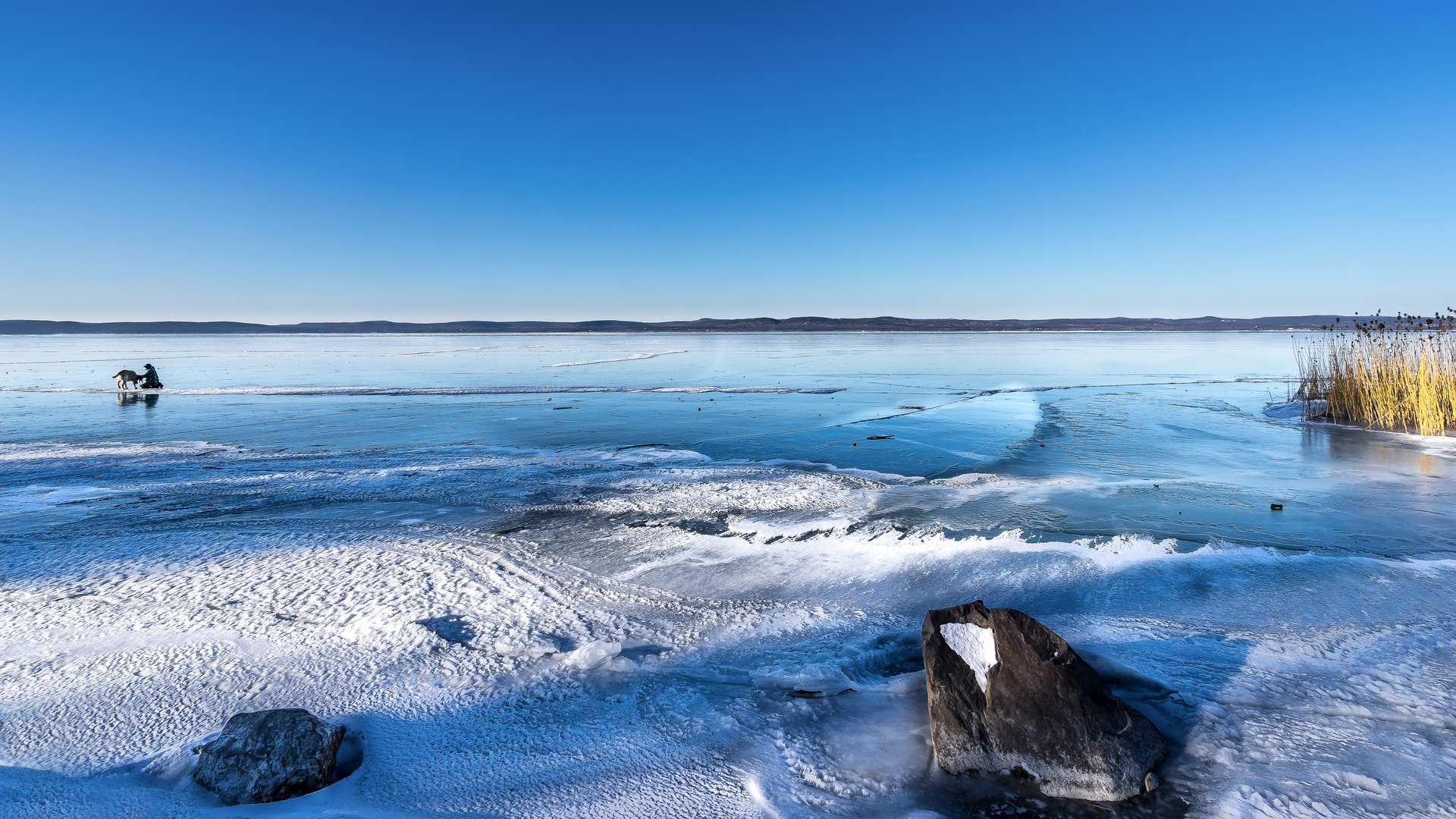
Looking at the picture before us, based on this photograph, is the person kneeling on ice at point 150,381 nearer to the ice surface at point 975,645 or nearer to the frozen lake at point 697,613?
the frozen lake at point 697,613

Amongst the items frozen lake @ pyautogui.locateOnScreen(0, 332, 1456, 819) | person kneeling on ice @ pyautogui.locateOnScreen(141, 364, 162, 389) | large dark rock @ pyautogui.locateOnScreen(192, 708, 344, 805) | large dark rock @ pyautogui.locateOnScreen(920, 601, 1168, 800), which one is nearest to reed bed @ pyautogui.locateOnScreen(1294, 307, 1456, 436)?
frozen lake @ pyautogui.locateOnScreen(0, 332, 1456, 819)

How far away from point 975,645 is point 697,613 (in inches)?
66.7

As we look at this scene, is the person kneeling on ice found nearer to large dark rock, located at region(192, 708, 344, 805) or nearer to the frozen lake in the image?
the frozen lake

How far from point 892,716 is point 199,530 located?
17.9 feet

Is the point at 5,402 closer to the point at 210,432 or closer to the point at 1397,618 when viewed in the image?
the point at 210,432

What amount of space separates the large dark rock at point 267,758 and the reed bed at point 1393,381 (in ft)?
44.5

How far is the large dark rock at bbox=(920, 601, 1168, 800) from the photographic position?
2.54 m

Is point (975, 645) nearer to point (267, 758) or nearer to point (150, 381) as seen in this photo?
point (267, 758)

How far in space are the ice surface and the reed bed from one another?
11.4 metres

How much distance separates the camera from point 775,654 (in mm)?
3576

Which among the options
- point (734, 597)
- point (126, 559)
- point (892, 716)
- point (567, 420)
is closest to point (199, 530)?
point (126, 559)

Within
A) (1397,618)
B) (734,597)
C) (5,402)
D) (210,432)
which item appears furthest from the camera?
(5,402)

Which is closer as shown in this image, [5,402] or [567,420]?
[567,420]

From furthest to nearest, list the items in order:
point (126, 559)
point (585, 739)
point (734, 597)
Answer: point (126, 559) < point (734, 597) < point (585, 739)
